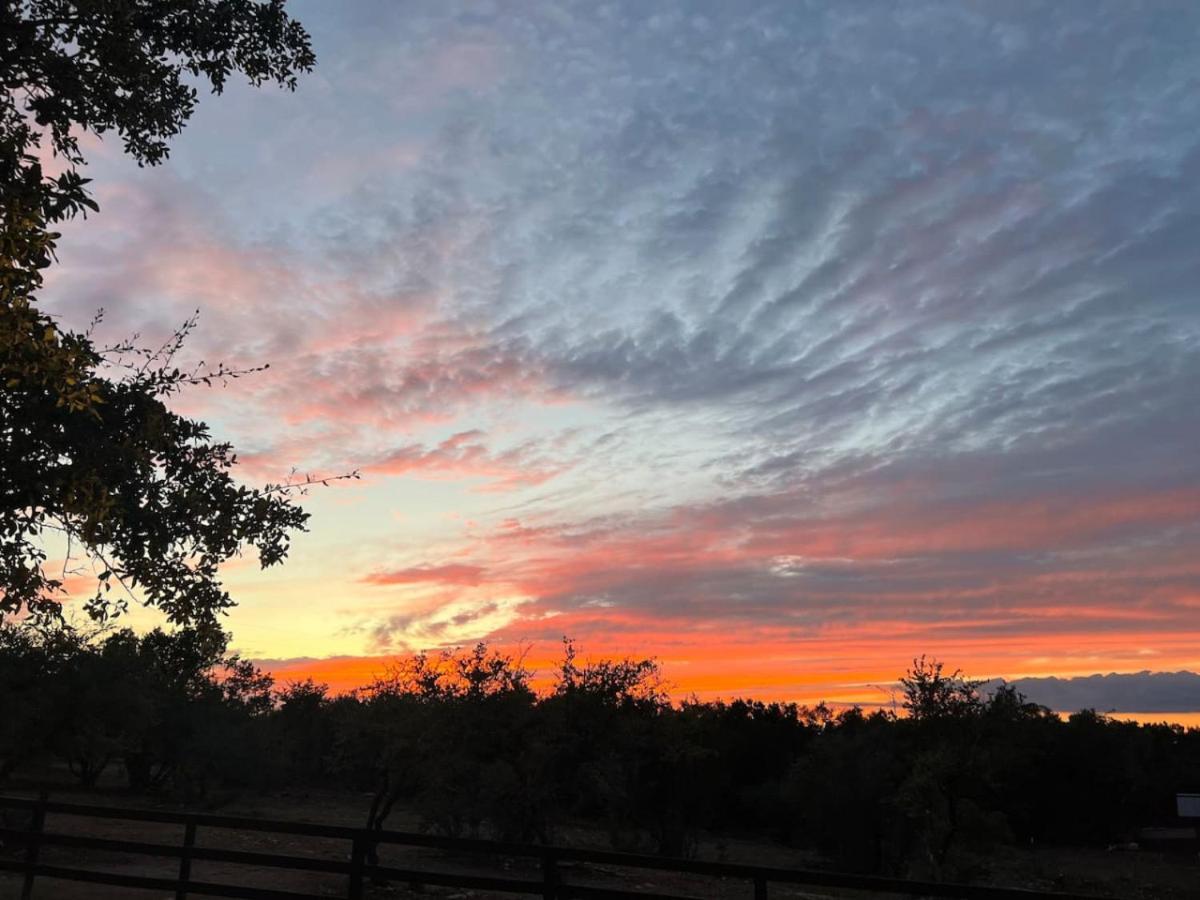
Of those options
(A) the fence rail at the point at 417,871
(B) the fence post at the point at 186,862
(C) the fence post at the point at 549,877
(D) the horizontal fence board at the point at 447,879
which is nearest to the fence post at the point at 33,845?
(A) the fence rail at the point at 417,871

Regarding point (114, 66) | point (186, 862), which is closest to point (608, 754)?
point (186, 862)

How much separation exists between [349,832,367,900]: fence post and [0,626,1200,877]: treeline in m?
3.34

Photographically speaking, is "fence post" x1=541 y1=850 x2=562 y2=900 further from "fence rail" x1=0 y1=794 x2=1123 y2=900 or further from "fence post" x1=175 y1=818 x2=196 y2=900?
"fence post" x1=175 y1=818 x2=196 y2=900

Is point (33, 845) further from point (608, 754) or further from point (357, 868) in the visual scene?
point (608, 754)

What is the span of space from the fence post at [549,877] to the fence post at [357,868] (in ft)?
7.14

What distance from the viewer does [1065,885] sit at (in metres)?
37.2

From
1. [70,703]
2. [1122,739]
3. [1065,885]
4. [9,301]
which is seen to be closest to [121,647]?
[70,703]

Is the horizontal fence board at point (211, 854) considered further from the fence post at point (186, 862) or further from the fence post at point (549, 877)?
the fence post at point (549, 877)

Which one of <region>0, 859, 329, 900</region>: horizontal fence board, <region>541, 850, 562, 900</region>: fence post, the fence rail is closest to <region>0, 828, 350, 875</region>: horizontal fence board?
the fence rail

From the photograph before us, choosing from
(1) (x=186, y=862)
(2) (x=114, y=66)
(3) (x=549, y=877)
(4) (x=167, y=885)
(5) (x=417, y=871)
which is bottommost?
(4) (x=167, y=885)

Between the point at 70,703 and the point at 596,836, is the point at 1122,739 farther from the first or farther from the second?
the point at 70,703

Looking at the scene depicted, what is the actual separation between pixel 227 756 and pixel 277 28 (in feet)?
156

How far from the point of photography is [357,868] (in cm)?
1032

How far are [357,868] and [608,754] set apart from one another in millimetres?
24480
